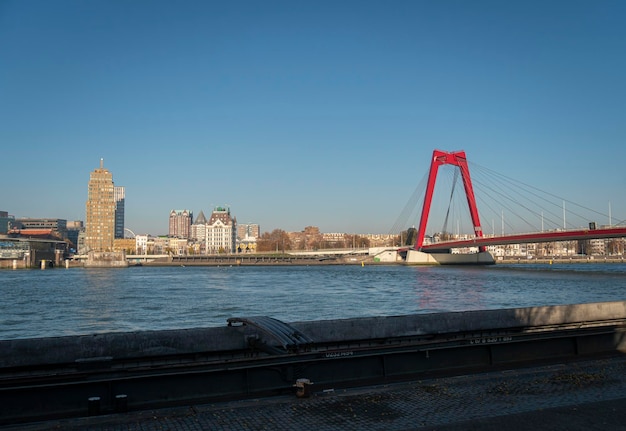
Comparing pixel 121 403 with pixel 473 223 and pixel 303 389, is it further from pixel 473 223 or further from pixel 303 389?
pixel 473 223

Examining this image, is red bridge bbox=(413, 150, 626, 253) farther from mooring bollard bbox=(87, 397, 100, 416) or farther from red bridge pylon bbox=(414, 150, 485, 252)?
mooring bollard bbox=(87, 397, 100, 416)

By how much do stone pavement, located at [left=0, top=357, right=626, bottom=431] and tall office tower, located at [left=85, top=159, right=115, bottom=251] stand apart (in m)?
180

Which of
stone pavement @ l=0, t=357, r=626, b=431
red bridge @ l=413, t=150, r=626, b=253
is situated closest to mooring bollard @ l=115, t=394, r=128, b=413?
stone pavement @ l=0, t=357, r=626, b=431

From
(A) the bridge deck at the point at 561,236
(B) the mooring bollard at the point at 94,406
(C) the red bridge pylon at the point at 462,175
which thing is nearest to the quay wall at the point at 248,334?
(B) the mooring bollard at the point at 94,406

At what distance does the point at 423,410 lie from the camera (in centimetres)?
587

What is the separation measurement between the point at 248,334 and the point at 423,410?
3.28 metres

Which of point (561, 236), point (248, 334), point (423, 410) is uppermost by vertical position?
point (561, 236)

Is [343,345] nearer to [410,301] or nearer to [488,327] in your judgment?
[488,327]

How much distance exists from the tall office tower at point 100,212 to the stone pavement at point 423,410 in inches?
7074

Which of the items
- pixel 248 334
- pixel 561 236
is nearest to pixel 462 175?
pixel 561 236

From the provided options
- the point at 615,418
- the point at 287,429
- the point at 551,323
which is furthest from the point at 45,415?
the point at 551,323

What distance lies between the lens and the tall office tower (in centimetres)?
→ 17550

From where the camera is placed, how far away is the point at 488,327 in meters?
10.7

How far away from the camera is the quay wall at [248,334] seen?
24.6 feet
